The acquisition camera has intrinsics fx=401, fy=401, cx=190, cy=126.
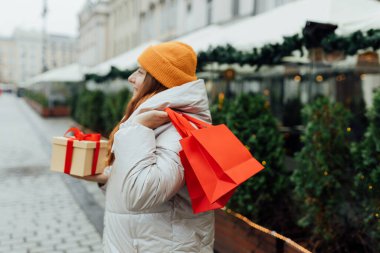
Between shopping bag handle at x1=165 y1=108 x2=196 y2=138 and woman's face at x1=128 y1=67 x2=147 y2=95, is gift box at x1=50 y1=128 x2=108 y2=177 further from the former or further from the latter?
shopping bag handle at x1=165 y1=108 x2=196 y2=138

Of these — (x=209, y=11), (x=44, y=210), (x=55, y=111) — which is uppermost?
(x=209, y=11)

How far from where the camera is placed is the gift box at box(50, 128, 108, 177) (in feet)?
6.37

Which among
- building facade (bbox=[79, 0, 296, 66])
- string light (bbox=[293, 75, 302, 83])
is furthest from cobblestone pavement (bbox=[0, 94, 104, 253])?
string light (bbox=[293, 75, 302, 83])

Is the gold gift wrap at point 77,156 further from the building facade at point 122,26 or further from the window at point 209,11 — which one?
the building facade at point 122,26

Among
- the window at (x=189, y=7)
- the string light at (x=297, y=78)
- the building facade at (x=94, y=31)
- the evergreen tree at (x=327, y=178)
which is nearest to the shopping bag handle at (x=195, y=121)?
the evergreen tree at (x=327, y=178)

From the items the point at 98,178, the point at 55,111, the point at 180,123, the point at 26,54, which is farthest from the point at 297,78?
the point at 26,54

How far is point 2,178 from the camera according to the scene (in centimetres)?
809

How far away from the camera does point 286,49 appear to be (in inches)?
185

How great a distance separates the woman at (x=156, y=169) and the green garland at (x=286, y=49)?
2.69m

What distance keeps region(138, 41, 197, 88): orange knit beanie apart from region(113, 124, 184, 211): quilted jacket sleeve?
9.8 inches

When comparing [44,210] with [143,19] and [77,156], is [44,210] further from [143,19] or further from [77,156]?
[143,19]

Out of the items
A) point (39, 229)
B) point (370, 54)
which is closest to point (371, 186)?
point (370, 54)

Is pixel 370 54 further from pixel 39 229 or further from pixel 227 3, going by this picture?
pixel 227 3

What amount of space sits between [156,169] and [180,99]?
32 cm
